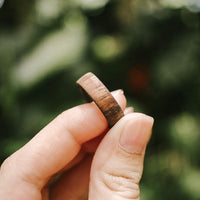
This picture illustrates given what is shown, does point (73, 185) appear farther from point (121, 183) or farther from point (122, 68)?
point (122, 68)

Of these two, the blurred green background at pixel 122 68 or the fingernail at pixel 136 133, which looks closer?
the fingernail at pixel 136 133

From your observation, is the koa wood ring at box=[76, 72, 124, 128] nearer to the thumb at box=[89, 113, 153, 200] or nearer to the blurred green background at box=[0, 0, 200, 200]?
the thumb at box=[89, 113, 153, 200]

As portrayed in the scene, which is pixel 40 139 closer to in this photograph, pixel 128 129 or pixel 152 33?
pixel 128 129

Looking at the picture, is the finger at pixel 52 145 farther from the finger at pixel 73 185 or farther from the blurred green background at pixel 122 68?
the blurred green background at pixel 122 68

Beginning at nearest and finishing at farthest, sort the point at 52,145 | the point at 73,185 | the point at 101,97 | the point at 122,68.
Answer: the point at 101,97, the point at 52,145, the point at 73,185, the point at 122,68

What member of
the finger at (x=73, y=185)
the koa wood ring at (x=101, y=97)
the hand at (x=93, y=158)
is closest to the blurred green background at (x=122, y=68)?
the finger at (x=73, y=185)

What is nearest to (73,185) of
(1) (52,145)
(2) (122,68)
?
(1) (52,145)

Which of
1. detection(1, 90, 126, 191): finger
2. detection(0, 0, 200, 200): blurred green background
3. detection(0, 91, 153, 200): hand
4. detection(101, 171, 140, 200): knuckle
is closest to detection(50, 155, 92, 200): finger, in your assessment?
detection(0, 91, 153, 200): hand
